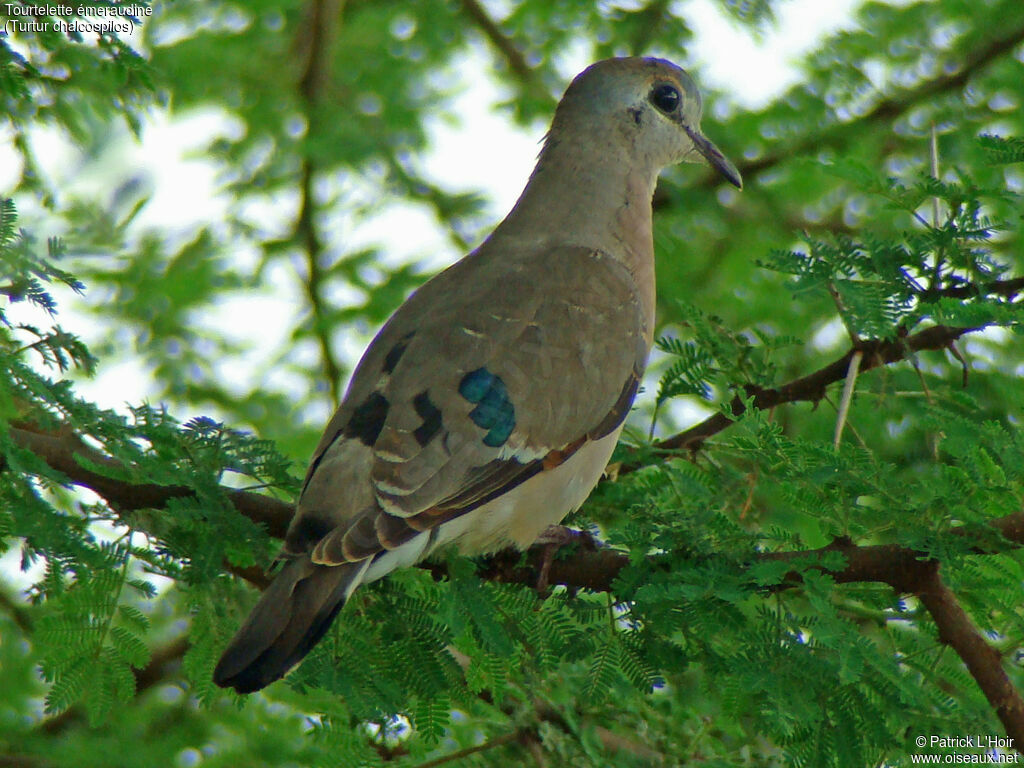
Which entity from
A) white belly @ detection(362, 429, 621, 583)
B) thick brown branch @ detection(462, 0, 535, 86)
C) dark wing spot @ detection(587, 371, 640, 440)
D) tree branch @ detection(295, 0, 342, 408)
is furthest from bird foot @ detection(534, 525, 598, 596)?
thick brown branch @ detection(462, 0, 535, 86)

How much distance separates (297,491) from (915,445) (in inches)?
105

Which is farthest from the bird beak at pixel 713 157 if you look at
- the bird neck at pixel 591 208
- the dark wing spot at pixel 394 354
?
the dark wing spot at pixel 394 354

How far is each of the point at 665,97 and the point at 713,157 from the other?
12.6 inches

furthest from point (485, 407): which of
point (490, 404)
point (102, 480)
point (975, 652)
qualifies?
point (975, 652)

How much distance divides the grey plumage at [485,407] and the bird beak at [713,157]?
1.46 ft

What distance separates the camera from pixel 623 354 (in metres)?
4.11

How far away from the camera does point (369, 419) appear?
3.73 metres

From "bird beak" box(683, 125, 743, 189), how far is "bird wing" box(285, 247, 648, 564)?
96cm

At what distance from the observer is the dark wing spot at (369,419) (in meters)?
3.66

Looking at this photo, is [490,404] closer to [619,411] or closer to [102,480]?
[619,411]

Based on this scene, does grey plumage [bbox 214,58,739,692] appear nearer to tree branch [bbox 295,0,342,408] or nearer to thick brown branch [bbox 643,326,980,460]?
thick brown branch [bbox 643,326,980,460]

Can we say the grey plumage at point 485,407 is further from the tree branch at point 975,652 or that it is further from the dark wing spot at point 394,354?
the tree branch at point 975,652

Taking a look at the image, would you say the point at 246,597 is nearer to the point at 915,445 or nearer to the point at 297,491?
the point at 297,491

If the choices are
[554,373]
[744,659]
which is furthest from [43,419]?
[744,659]
